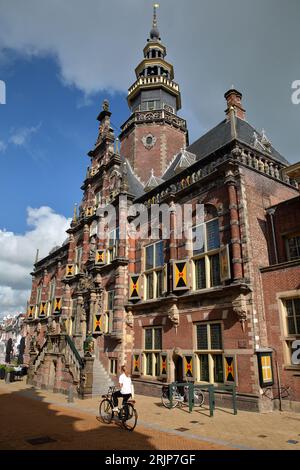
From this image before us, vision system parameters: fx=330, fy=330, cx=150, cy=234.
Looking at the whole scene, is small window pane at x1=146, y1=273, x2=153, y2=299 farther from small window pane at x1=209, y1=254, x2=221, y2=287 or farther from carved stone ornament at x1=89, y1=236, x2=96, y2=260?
carved stone ornament at x1=89, y1=236, x2=96, y2=260

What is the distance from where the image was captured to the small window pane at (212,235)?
1520 cm

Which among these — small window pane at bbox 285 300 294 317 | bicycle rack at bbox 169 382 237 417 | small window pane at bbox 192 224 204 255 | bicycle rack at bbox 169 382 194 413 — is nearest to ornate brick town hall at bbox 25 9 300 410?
small window pane at bbox 285 300 294 317

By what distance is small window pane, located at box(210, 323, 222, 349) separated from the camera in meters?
13.7

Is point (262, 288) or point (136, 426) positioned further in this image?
point (262, 288)

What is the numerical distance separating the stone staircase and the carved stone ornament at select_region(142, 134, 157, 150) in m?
17.5

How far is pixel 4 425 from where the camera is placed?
9.74 m

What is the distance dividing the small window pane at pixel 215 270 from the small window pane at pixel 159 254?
3.85 meters

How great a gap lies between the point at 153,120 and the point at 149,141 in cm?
206

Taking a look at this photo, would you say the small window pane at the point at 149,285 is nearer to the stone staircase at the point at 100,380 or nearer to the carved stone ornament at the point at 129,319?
the carved stone ornament at the point at 129,319

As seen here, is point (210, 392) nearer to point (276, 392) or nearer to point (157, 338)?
point (276, 392)

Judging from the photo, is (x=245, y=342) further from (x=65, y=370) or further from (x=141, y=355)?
(x=65, y=370)

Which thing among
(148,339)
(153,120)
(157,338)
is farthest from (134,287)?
(153,120)
